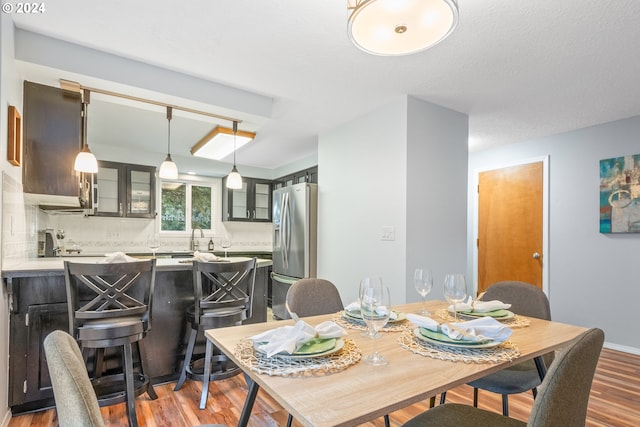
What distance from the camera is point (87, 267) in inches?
72.3

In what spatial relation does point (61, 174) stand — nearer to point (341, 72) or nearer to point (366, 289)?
point (341, 72)

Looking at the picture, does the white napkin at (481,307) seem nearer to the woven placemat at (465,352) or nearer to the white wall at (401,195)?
the woven placemat at (465,352)

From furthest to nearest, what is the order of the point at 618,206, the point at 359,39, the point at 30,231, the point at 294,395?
1. the point at 618,206
2. the point at 30,231
3. the point at 359,39
4. the point at 294,395

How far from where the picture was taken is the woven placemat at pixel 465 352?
1029mm

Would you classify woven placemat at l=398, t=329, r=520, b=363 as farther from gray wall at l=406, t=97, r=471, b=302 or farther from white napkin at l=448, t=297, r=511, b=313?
gray wall at l=406, t=97, r=471, b=302

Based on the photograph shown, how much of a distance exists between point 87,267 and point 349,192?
7.66ft

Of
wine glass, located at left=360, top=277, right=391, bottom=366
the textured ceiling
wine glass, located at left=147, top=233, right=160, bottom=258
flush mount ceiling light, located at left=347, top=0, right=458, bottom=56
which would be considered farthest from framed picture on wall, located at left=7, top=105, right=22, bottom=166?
wine glass, located at left=147, top=233, right=160, bottom=258

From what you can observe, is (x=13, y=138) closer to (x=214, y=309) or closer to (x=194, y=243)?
(x=214, y=309)

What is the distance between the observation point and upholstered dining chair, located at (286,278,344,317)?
174 centimetres

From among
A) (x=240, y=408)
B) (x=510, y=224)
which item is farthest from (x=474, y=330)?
(x=510, y=224)

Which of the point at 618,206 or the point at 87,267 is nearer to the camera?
the point at 87,267

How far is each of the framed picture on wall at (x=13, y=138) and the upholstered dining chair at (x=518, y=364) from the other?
8.93 feet

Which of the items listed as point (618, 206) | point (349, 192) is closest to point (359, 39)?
point (349, 192)

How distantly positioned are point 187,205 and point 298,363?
494 centimetres
